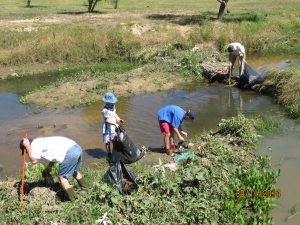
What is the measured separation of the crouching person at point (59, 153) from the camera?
664 centimetres

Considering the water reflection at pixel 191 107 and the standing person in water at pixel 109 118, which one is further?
the water reflection at pixel 191 107

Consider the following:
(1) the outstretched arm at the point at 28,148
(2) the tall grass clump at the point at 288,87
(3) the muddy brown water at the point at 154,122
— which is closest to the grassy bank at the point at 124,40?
(3) the muddy brown water at the point at 154,122

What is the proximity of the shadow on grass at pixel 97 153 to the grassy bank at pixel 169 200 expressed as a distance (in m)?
1.51

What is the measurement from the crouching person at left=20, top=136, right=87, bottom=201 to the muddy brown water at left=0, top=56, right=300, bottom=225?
2501 mm

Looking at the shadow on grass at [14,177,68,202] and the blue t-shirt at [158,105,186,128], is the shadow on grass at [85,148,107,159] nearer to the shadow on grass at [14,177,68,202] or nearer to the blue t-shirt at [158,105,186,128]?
the blue t-shirt at [158,105,186,128]

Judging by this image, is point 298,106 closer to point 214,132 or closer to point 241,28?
point 214,132

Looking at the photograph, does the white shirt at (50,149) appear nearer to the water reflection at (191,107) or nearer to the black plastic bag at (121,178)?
the black plastic bag at (121,178)

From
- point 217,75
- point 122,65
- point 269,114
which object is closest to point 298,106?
point 269,114

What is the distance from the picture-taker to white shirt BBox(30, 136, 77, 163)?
6652 mm

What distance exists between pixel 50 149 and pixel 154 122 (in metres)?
5.56

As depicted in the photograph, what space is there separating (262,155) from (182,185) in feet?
8.68

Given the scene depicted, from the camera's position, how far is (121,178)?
714 cm

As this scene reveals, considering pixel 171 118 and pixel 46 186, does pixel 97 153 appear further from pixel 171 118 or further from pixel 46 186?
pixel 46 186

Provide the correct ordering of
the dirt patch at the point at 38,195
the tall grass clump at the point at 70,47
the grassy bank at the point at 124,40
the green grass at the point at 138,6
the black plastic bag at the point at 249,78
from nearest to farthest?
the dirt patch at the point at 38,195 < the black plastic bag at the point at 249,78 < the tall grass clump at the point at 70,47 < the grassy bank at the point at 124,40 < the green grass at the point at 138,6
